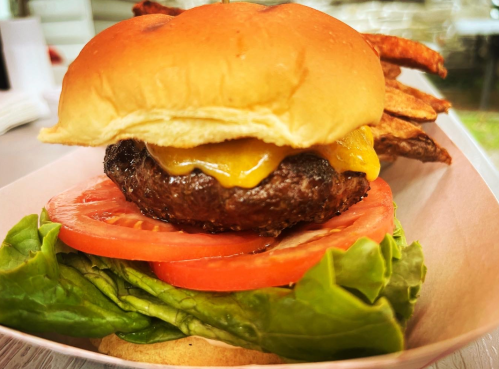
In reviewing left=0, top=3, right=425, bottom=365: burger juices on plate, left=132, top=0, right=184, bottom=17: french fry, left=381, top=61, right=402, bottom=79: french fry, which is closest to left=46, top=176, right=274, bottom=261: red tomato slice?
left=0, top=3, right=425, bottom=365: burger juices on plate

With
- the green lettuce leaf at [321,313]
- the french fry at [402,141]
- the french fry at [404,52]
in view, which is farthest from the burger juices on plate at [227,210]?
the french fry at [404,52]

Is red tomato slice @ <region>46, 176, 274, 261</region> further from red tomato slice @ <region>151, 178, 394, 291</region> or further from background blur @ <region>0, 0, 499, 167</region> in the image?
background blur @ <region>0, 0, 499, 167</region>

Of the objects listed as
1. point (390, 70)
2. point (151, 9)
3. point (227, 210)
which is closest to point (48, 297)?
point (227, 210)

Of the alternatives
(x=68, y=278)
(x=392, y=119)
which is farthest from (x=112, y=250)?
(x=392, y=119)

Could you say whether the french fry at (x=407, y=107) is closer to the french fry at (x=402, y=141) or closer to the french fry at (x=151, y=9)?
the french fry at (x=402, y=141)

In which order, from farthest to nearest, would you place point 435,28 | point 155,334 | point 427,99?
point 435,28
point 427,99
point 155,334

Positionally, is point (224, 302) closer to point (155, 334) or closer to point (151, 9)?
point (155, 334)

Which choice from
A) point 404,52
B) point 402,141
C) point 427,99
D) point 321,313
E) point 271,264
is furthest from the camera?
point 427,99

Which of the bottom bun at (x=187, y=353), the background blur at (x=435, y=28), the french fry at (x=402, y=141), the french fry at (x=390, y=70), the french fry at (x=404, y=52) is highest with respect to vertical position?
the french fry at (x=404, y=52)
